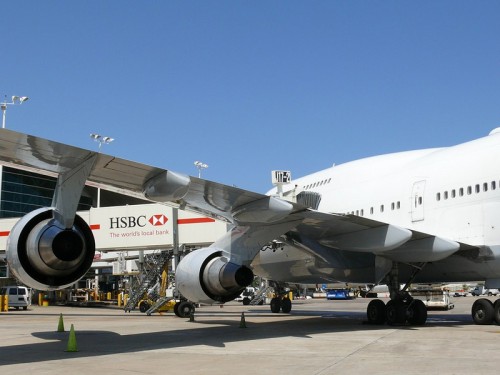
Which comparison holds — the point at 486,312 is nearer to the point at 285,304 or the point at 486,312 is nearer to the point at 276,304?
the point at 285,304

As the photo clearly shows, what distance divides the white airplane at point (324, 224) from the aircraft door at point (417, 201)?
31mm

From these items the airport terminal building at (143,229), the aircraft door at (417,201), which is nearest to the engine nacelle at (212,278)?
the aircraft door at (417,201)

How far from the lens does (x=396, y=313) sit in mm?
16391

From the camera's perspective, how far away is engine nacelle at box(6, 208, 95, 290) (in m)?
10.4

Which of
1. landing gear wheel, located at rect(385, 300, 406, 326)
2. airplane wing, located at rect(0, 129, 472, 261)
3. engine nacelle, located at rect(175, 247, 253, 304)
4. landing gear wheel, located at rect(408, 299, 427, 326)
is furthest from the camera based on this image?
landing gear wheel, located at rect(408, 299, 427, 326)

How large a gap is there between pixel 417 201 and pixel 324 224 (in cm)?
354

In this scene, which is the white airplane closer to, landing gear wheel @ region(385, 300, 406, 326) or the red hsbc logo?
landing gear wheel @ region(385, 300, 406, 326)

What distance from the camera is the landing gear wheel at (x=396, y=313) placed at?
1636 cm

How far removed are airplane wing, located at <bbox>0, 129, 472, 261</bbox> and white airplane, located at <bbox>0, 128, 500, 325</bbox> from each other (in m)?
0.02

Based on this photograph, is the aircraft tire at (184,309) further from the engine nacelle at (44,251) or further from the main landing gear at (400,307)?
the engine nacelle at (44,251)

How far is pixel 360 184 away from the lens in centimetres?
1917

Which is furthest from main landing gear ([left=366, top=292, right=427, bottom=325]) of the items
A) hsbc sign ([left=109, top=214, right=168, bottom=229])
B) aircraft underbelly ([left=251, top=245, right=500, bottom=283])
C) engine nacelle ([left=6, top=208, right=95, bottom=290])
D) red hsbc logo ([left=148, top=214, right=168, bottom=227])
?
hsbc sign ([left=109, top=214, right=168, bottom=229])

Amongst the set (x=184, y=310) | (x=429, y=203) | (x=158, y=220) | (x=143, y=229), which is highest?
(x=158, y=220)

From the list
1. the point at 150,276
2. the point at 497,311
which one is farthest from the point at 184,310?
the point at 497,311
